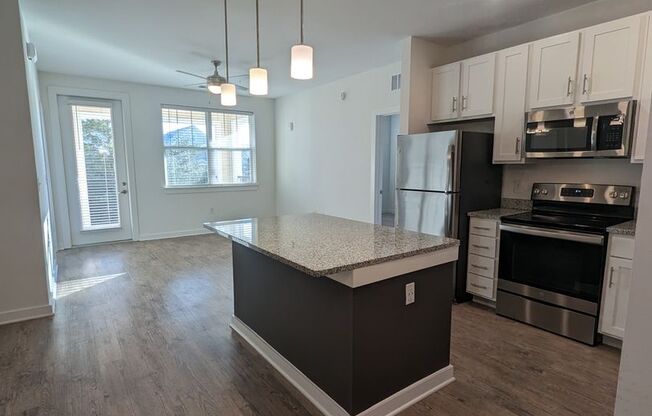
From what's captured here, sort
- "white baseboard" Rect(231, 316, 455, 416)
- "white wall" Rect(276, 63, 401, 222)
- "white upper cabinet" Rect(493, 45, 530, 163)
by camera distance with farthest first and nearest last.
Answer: "white wall" Rect(276, 63, 401, 222), "white upper cabinet" Rect(493, 45, 530, 163), "white baseboard" Rect(231, 316, 455, 416)

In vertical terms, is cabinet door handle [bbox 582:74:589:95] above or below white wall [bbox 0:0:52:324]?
above

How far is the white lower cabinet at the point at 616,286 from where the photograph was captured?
240 cm

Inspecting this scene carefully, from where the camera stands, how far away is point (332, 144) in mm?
5781

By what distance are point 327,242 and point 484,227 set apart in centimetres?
185

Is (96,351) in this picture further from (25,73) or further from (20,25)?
(20,25)

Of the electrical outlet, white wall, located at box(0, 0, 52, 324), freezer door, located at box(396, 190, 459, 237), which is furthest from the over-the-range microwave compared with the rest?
white wall, located at box(0, 0, 52, 324)

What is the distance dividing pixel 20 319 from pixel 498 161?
14.6ft

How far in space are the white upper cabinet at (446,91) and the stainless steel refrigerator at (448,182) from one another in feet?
1.68

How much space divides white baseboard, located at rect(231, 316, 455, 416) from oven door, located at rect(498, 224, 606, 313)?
119 cm

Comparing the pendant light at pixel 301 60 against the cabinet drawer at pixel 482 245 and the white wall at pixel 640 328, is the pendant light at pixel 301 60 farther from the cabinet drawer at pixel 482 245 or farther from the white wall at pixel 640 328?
the cabinet drawer at pixel 482 245

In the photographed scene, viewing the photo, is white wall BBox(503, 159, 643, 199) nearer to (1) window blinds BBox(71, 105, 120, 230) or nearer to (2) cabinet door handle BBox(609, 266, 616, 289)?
(2) cabinet door handle BBox(609, 266, 616, 289)

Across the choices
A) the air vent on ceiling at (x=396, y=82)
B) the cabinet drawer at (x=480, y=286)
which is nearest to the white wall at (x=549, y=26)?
the air vent on ceiling at (x=396, y=82)

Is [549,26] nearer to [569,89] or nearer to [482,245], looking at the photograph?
[569,89]

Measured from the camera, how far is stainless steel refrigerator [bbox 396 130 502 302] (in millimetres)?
3189
